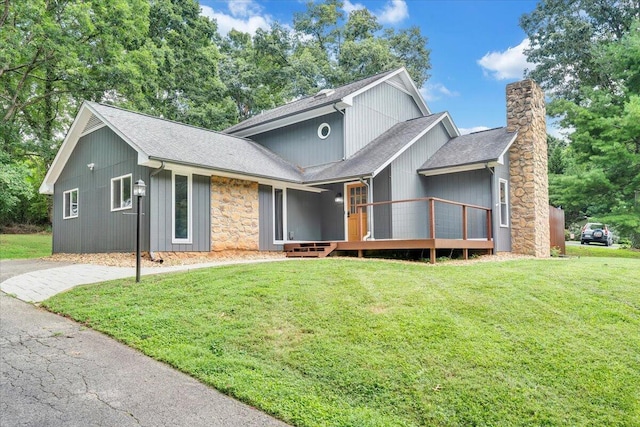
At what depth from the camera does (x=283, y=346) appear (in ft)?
14.1

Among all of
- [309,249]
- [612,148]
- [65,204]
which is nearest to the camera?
[309,249]

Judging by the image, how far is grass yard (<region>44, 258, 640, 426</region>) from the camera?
3307 mm

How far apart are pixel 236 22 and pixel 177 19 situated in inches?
251

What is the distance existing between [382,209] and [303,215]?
2963 mm

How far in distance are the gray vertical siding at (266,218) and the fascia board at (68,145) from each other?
5749 mm

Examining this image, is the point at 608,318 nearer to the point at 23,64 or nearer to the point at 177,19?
the point at 23,64

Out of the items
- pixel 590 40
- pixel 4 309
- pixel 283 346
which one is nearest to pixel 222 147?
pixel 4 309

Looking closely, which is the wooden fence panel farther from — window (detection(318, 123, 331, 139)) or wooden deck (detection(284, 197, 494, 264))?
window (detection(318, 123, 331, 139))

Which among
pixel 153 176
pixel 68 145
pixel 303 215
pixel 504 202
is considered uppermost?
pixel 68 145

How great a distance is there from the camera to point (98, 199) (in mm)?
12883

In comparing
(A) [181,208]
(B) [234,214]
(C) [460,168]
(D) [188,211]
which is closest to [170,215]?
(A) [181,208]

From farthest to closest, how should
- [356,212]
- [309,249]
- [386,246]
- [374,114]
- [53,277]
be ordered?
[374,114], [356,212], [309,249], [386,246], [53,277]

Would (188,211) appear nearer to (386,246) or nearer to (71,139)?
(386,246)

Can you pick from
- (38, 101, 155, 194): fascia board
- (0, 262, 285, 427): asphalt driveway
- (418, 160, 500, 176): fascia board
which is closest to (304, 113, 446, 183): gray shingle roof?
(418, 160, 500, 176): fascia board
